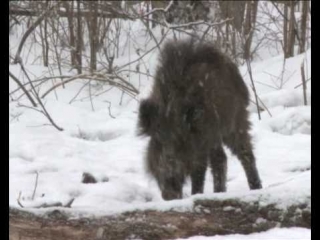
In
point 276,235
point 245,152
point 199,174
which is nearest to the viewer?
point 276,235

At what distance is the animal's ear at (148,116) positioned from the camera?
4852 millimetres

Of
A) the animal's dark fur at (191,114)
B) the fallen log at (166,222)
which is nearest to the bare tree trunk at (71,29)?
the animal's dark fur at (191,114)

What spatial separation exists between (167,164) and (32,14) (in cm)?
604

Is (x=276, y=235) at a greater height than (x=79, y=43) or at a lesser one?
lesser

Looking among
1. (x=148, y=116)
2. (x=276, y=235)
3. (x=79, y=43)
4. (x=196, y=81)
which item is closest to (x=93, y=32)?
(x=79, y=43)

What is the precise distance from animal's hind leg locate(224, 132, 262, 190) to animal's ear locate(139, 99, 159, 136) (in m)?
0.64

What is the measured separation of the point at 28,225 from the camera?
11.2ft

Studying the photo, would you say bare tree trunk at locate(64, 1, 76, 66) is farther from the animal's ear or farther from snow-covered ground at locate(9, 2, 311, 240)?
the animal's ear

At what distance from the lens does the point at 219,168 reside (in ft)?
16.9

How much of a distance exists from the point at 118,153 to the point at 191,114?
2.51 metres

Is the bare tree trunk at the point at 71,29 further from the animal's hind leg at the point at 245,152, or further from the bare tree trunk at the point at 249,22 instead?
the animal's hind leg at the point at 245,152

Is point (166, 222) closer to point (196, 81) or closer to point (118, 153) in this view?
point (196, 81)
